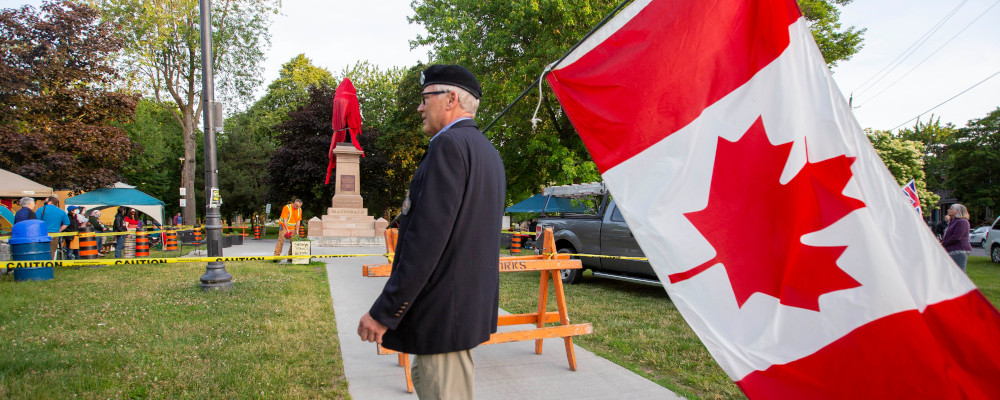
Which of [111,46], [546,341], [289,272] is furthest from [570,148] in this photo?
[111,46]

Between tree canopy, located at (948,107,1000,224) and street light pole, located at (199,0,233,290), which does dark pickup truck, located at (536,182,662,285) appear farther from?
tree canopy, located at (948,107,1000,224)

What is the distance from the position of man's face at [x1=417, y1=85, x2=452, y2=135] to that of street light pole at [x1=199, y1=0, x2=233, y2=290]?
7.72 meters

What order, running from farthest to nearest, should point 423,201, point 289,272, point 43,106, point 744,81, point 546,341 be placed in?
point 43,106
point 289,272
point 546,341
point 744,81
point 423,201

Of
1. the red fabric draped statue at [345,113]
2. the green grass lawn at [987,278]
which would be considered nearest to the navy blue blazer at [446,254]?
the green grass lawn at [987,278]

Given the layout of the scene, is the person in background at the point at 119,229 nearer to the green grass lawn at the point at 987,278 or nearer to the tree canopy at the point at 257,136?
the tree canopy at the point at 257,136

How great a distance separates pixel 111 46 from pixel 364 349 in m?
29.3

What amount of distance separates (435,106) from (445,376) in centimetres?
115

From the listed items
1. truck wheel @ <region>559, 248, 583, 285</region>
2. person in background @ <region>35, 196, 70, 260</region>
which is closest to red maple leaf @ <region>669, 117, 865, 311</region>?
truck wheel @ <region>559, 248, 583, 285</region>

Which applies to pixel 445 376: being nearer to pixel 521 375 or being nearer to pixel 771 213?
pixel 771 213

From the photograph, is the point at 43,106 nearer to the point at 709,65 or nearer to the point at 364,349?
the point at 364,349

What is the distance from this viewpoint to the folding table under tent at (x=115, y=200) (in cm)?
2523

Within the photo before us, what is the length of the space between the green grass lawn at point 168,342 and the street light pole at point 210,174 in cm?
28

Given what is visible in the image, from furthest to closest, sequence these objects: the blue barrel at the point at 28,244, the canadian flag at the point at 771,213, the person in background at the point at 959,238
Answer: the blue barrel at the point at 28,244 < the person in background at the point at 959,238 < the canadian flag at the point at 771,213

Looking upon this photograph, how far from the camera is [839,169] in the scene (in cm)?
209
